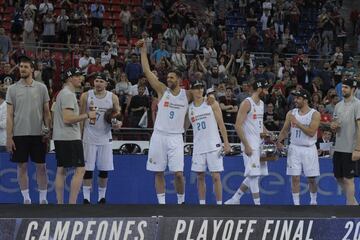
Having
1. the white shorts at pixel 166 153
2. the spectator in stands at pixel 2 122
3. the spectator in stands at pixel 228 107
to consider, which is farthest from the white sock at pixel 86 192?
the spectator in stands at pixel 228 107

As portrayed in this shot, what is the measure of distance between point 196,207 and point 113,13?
15.2 meters

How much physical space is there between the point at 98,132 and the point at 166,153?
3.51 ft

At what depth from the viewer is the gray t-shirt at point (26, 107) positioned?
11.7 m

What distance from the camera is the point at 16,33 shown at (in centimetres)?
2248

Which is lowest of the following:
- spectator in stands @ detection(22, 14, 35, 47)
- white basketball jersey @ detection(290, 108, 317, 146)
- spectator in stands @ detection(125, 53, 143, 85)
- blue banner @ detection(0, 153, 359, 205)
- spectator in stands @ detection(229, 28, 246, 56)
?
blue banner @ detection(0, 153, 359, 205)

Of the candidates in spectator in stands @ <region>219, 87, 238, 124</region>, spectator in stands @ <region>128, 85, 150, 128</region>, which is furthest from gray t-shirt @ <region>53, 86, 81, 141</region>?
spectator in stands @ <region>219, 87, 238, 124</region>

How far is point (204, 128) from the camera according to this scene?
492 inches

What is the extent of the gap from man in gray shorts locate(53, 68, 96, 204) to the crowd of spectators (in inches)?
193

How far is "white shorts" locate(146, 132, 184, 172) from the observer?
39.8 feet

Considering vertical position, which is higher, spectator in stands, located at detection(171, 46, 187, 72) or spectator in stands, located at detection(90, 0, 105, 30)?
spectator in stands, located at detection(90, 0, 105, 30)

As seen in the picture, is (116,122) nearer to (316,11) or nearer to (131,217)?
(131,217)

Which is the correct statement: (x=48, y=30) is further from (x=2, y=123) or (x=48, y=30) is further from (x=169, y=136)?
(x=169, y=136)

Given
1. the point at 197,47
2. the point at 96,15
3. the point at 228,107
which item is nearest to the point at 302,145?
the point at 228,107

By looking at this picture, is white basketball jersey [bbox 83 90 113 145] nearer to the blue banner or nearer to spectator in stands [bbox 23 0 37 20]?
the blue banner
